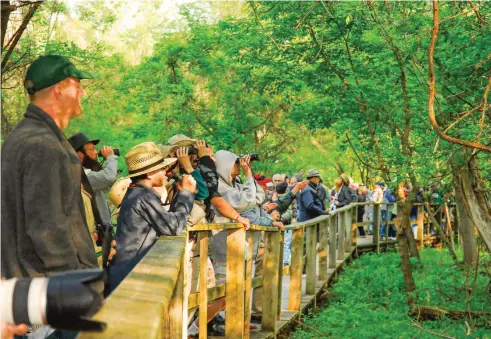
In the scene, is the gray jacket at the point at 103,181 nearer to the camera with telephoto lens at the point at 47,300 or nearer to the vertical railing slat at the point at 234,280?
the vertical railing slat at the point at 234,280

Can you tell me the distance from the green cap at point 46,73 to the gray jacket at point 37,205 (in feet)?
0.81

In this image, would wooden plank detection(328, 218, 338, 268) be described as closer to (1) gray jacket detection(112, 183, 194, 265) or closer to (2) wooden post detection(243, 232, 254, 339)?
(2) wooden post detection(243, 232, 254, 339)

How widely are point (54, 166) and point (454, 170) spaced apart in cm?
722

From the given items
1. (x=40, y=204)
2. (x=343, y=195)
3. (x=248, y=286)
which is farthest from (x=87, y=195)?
(x=343, y=195)

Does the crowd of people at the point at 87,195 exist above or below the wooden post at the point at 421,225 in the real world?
below

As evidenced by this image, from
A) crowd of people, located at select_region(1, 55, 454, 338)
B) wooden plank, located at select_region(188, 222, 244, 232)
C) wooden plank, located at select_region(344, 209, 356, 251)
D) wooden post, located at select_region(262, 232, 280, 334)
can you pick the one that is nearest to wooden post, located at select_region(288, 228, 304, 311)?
crowd of people, located at select_region(1, 55, 454, 338)

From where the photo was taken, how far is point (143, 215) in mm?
4891

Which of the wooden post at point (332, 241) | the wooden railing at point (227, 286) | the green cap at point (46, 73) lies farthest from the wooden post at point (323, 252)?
the green cap at point (46, 73)

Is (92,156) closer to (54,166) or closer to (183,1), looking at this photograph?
(54,166)

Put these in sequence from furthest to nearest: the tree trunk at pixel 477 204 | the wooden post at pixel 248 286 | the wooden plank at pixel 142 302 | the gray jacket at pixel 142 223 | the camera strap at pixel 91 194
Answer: the tree trunk at pixel 477 204
the wooden post at pixel 248 286
the gray jacket at pixel 142 223
the camera strap at pixel 91 194
the wooden plank at pixel 142 302

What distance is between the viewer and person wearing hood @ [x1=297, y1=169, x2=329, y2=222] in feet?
45.9

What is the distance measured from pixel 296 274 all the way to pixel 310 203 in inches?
149

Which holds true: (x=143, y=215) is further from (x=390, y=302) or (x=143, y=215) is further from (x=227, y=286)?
(x=390, y=302)

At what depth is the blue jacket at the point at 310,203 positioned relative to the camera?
14.0m
